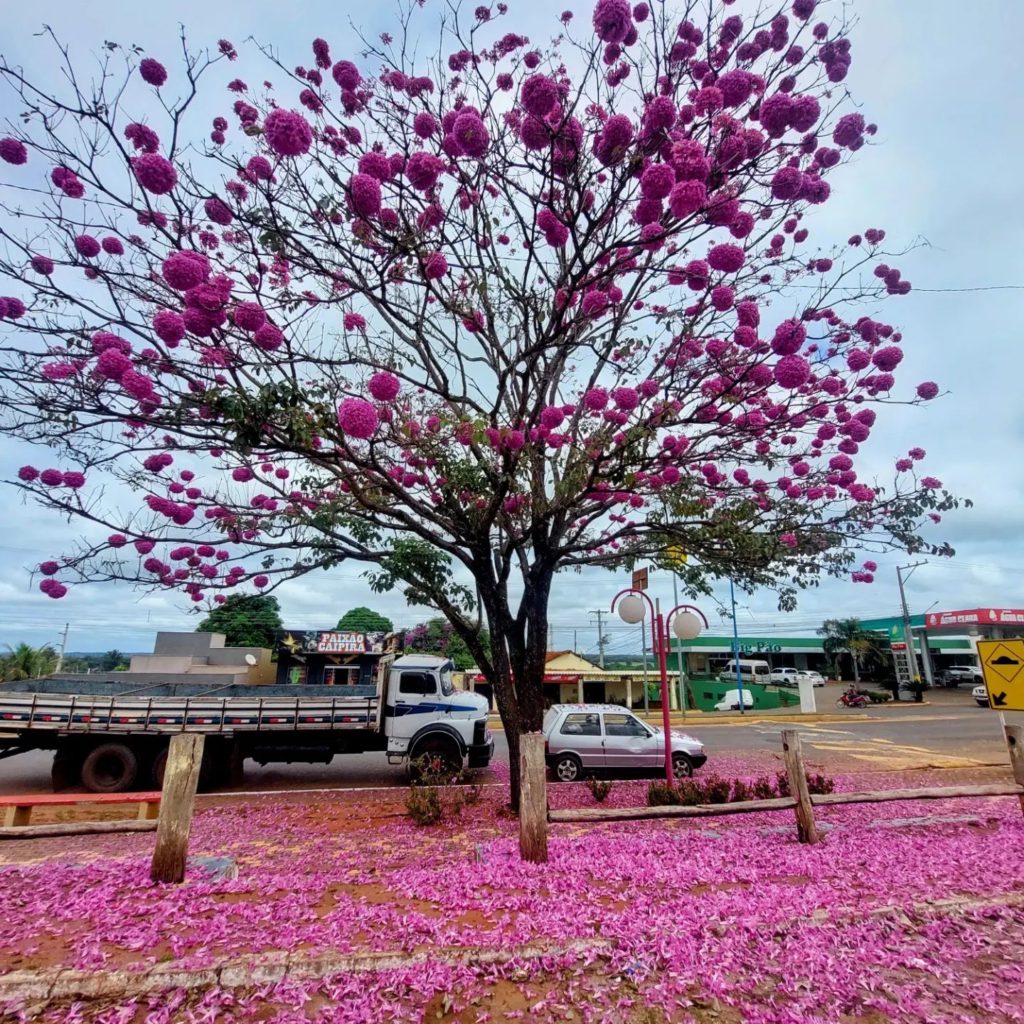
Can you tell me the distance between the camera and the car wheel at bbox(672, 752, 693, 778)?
11531 mm

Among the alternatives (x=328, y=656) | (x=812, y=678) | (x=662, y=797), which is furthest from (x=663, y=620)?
(x=812, y=678)

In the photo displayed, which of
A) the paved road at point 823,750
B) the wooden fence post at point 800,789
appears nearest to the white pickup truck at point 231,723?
the paved road at point 823,750

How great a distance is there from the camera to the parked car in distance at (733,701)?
35.0m

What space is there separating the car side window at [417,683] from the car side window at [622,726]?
→ 3.53 metres

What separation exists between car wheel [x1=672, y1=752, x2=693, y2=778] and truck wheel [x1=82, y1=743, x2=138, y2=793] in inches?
390

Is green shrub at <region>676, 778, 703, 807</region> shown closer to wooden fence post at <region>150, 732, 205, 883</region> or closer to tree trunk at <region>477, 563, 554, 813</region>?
tree trunk at <region>477, 563, 554, 813</region>

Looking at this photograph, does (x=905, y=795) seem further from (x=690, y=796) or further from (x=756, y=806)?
(x=690, y=796)

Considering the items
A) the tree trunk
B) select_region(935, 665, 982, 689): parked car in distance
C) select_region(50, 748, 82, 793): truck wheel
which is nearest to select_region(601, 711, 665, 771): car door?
the tree trunk

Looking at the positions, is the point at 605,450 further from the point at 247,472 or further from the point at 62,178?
the point at 62,178

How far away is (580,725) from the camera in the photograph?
12008 millimetres

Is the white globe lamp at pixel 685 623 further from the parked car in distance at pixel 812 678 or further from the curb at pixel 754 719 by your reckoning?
the parked car in distance at pixel 812 678

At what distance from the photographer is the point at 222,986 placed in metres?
3.19

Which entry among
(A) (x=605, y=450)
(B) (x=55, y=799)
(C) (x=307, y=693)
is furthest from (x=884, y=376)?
(C) (x=307, y=693)

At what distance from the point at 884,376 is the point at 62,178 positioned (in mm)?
8009
